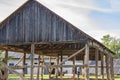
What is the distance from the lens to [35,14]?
2328 centimetres

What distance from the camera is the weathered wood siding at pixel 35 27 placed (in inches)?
875

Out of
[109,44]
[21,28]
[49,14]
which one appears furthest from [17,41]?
[109,44]

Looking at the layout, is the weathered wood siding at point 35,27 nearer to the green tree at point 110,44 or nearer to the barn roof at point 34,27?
the barn roof at point 34,27

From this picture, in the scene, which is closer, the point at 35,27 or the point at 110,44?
the point at 35,27

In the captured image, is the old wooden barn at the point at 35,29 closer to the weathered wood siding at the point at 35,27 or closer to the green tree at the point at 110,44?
the weathered wood siding at the point at 35,27

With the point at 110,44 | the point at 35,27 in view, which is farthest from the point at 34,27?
the point at 110,44

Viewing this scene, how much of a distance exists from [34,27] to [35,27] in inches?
3.0

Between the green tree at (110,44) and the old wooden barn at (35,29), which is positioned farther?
the green tree at (110,44)

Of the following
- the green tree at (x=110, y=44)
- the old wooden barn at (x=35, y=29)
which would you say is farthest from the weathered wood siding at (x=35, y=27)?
the green tree at (x=110, y=44)

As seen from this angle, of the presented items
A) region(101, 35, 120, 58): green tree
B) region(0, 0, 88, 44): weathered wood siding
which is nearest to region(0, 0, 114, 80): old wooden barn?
region(0, 0, 88, 44): weathered wood siding

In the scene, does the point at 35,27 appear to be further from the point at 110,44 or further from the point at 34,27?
the point at 110,44

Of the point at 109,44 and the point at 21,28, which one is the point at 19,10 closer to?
the point at 21,28

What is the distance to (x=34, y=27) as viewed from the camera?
23.2 meters

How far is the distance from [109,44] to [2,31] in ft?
235
